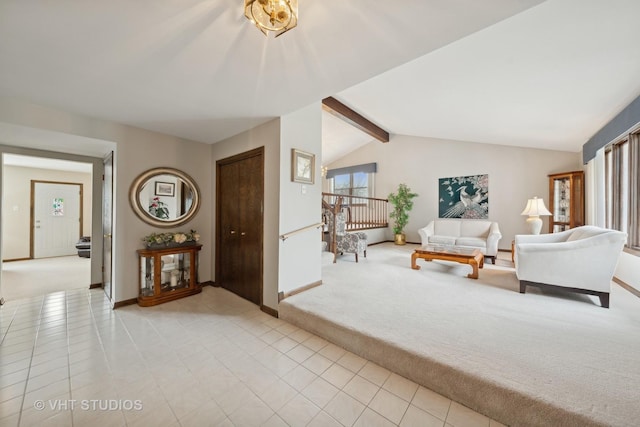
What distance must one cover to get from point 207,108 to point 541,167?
Result: 713 centimetres

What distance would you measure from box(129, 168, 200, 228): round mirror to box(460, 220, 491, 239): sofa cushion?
19.1 feet

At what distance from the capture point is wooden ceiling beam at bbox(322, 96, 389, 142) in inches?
193

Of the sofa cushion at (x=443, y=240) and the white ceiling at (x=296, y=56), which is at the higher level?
the white ceiling at (x=296, y=56)

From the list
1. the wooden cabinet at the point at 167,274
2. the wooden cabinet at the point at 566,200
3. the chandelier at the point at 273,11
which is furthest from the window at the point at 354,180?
the chandelier at the point at 273,11

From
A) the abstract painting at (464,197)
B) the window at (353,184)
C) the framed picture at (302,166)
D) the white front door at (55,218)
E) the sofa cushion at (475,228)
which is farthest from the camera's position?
the window at (353,184)

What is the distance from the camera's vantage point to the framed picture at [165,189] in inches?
130

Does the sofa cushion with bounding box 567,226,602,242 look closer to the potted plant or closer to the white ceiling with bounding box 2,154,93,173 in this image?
the potted plant

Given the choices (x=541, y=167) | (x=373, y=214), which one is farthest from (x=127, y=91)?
(x=541, y=167)

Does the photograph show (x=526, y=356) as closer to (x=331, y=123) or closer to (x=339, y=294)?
(x=339, y=294)

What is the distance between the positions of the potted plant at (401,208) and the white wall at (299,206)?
4662mm

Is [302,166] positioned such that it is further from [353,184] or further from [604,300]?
[353,184]

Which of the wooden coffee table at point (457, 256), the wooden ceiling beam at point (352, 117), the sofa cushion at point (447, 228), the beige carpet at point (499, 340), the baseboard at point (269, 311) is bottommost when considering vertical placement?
the baseboard at point (269, 311)

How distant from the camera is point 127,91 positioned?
216cm

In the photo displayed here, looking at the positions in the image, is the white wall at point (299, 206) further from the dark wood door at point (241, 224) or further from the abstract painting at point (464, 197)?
the abstract painting at point (464, 197)
